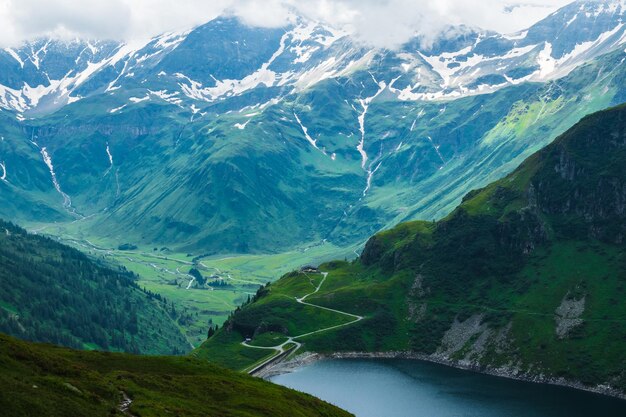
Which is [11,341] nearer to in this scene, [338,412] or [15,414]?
[15,414]

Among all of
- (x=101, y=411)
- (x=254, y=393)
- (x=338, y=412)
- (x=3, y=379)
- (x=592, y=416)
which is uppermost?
(x=3, y=379)

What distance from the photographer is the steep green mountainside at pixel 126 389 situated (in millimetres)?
76938

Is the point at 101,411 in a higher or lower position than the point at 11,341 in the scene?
lower

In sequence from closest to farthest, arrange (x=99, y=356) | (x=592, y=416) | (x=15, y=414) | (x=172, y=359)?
(x=15, y=414), (x=99, y=356), (x=172, y=359), (x=592, y=416)

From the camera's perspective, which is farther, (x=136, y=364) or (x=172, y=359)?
(x=172, y=359)

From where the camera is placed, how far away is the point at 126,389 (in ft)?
337

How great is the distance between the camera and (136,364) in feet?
433

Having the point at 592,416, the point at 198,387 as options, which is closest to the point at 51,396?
the point at 198,387

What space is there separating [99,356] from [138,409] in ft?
133

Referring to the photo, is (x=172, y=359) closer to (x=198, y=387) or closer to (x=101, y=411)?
(x=198, y=387)

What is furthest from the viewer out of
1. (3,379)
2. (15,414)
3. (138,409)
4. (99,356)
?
(99,356)

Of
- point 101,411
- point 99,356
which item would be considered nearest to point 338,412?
point 99,356

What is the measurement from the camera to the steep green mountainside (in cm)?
7694

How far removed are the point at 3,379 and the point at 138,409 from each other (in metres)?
20.8
